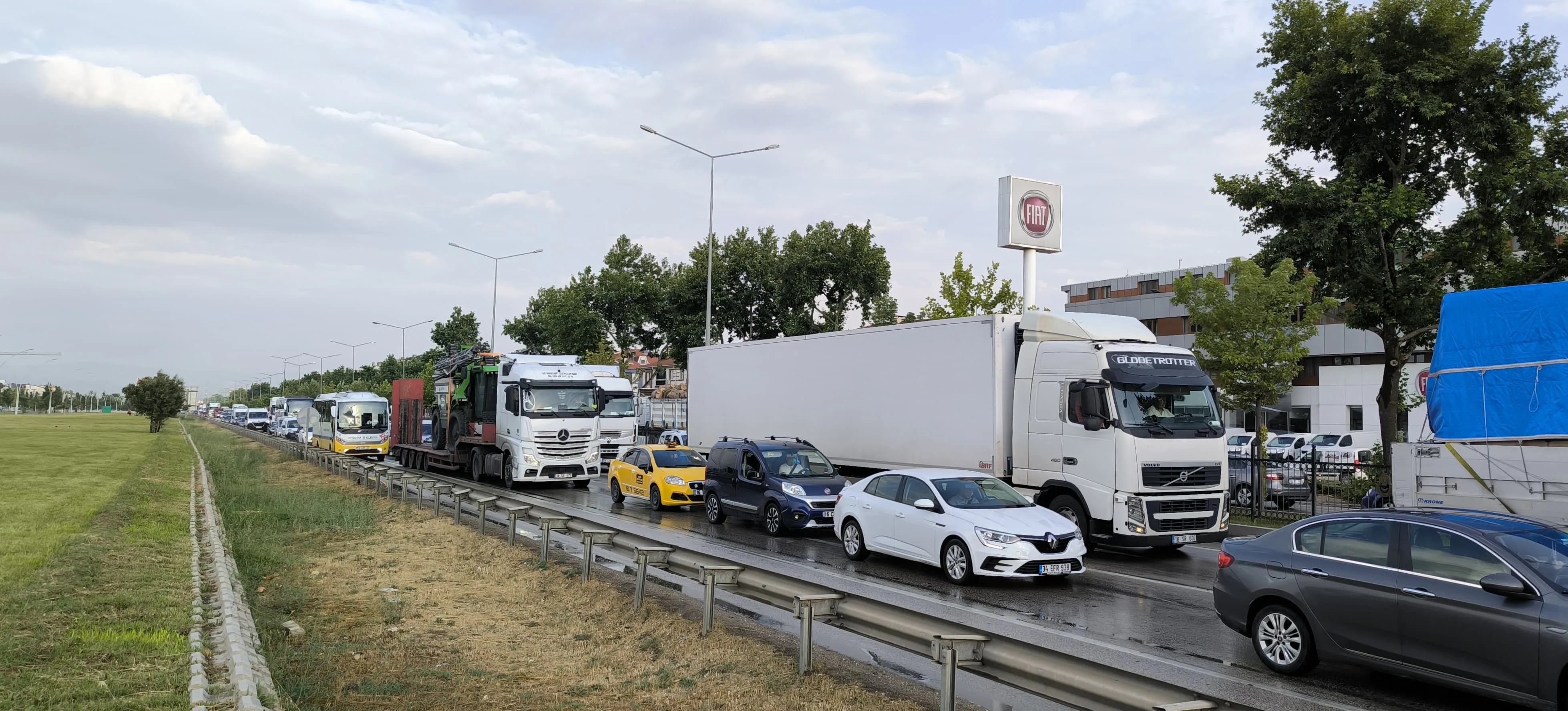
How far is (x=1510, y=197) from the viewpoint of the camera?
18688 mm

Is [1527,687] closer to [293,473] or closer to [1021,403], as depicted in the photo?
[1021,403]

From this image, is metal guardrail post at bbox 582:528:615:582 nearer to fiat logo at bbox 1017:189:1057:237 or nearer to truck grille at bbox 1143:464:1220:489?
truck grille at bbox 1143:464:1220:489

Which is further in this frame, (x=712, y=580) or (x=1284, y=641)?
(x=712, y=580)

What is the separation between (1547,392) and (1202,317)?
564 inches

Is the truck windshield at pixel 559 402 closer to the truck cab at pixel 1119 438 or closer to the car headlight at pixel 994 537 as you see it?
the truck cab at pixel 1119 438

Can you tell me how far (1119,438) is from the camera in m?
13.5

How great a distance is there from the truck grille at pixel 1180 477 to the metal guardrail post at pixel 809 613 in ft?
25.2

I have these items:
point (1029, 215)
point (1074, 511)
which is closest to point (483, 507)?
point (1074, 511)

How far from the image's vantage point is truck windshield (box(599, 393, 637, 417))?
27406 mm

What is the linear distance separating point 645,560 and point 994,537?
424 cm

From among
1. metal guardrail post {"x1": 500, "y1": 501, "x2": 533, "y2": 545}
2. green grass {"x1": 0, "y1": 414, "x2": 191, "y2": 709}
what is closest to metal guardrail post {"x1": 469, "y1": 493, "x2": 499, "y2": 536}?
metal guardrail post {"x1": 500, "y1": 501, "x2": 533, "y2": 545}

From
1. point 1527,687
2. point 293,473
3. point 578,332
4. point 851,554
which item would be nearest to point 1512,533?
point 1527,687

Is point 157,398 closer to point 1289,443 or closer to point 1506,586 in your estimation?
point 1289,443

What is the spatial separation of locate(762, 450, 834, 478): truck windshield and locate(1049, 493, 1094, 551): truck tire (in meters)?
Result: 4.25
